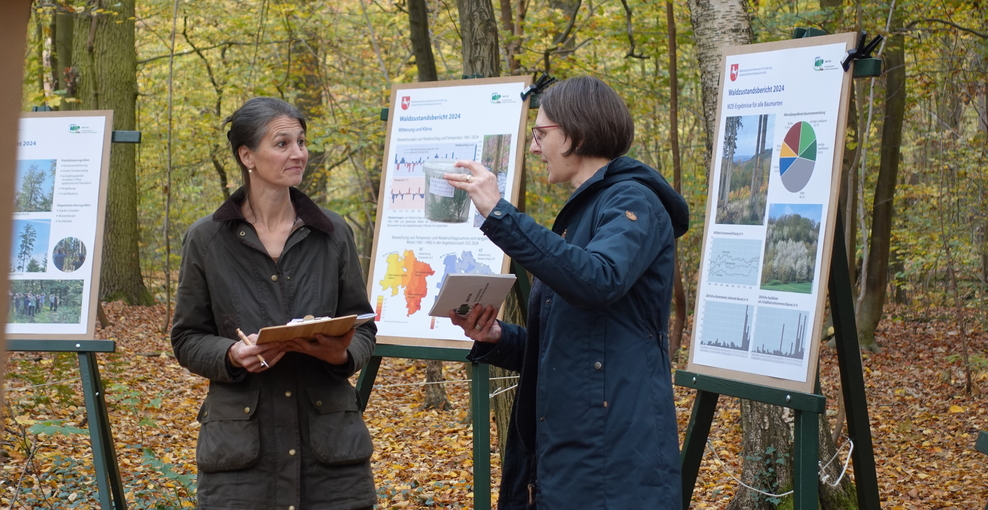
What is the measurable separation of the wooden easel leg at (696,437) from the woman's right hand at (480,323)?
1.08 meters

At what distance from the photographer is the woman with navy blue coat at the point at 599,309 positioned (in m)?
2.10

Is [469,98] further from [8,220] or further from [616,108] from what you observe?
[8,220]

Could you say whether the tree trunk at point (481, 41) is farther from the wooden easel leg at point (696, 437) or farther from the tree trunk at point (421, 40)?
the wooden easel leg at point (696, 437)

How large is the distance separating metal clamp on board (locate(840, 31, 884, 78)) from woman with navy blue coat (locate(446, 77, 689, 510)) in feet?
3.46

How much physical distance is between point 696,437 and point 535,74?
6.37m

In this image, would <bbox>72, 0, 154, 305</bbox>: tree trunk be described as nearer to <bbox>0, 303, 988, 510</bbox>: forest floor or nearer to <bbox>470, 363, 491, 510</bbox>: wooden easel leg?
<bbox>0, 303, 988, 510</bbox>: forest floor

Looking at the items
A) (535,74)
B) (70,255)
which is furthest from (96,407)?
(535,74)

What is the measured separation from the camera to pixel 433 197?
4066 mm

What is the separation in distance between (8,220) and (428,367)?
24.1ft

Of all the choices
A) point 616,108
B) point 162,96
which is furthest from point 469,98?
point 162,96

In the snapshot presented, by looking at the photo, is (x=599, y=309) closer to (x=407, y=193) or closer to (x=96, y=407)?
(x=407, y=193)

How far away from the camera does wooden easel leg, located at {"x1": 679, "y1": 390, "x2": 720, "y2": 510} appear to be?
333cm

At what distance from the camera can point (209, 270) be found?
266cm

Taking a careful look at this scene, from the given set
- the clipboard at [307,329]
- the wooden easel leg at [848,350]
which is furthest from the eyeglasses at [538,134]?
the wooden easel leg at [848,350]
